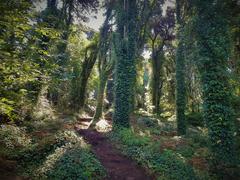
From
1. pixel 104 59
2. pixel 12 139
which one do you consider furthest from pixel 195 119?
pixel 12 139

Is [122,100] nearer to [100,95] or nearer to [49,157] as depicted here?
[100,95]

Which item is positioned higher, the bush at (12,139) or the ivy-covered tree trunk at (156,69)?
the ivy-covered tree trunk at (156,69)

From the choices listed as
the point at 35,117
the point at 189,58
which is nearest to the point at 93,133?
the point at 35,117

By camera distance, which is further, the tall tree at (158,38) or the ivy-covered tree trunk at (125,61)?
the tall tree at (158,38)

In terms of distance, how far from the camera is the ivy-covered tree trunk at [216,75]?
846cm

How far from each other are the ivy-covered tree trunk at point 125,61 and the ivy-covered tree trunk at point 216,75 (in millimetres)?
5753

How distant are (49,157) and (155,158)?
4312 millimetres

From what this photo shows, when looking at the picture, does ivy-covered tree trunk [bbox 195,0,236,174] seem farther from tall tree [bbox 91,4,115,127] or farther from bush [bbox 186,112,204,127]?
bush [bbox 186,112,204,127]

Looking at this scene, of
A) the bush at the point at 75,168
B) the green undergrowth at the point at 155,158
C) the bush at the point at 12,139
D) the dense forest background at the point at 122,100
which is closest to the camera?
the dense forest background at the point at 122,100

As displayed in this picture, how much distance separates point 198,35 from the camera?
9445 mm

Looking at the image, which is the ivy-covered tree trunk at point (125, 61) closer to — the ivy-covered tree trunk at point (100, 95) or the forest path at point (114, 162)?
the ivy-covered tree trunk at point (100, 95)

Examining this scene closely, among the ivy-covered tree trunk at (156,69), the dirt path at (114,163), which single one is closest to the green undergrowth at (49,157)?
the dirt path at (114,163)

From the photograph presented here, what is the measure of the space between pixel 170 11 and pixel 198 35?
15312mm

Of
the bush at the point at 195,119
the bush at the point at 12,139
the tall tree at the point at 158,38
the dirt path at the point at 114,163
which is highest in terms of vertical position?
the tall tree at the point at 158,38
